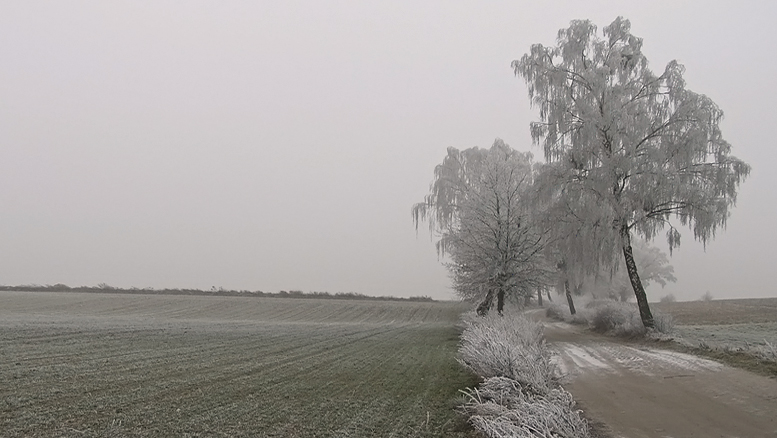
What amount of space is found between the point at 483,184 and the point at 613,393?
51.3 feet

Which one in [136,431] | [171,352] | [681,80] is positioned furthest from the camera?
[681,80]

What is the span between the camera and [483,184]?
2383 cm

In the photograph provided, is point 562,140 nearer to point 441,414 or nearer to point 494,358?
point 494,358

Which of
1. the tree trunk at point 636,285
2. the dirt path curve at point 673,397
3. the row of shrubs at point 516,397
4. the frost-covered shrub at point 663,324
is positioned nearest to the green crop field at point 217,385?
the row of shrubs at point 516,397

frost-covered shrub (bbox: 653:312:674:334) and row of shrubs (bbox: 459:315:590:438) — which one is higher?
frost-covered shrub (bbox: 653:312:674:334)

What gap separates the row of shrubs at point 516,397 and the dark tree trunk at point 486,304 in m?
12.6

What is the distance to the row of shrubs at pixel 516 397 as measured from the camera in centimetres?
571

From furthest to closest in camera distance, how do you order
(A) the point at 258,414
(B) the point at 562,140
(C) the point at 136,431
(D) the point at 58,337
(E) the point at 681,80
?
(B) the point at 562,140, (E) the point at 681,80, (D) the point at 58,337, (A) the point at 258,414, (C) the point at 136,431

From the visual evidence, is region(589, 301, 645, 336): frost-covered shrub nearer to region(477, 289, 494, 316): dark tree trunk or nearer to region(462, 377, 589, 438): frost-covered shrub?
region(477, 289, 494, 316): dark tree trunk

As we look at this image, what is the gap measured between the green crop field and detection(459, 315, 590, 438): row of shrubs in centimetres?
Answer: 62

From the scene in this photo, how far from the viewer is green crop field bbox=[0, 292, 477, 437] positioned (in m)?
6.87

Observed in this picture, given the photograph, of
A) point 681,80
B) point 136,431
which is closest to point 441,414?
point 136,431

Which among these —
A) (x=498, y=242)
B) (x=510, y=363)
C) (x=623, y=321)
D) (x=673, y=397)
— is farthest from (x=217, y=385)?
(x=623, y=321)

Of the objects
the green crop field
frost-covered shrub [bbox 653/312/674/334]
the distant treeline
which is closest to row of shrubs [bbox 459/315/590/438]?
the green crop field
